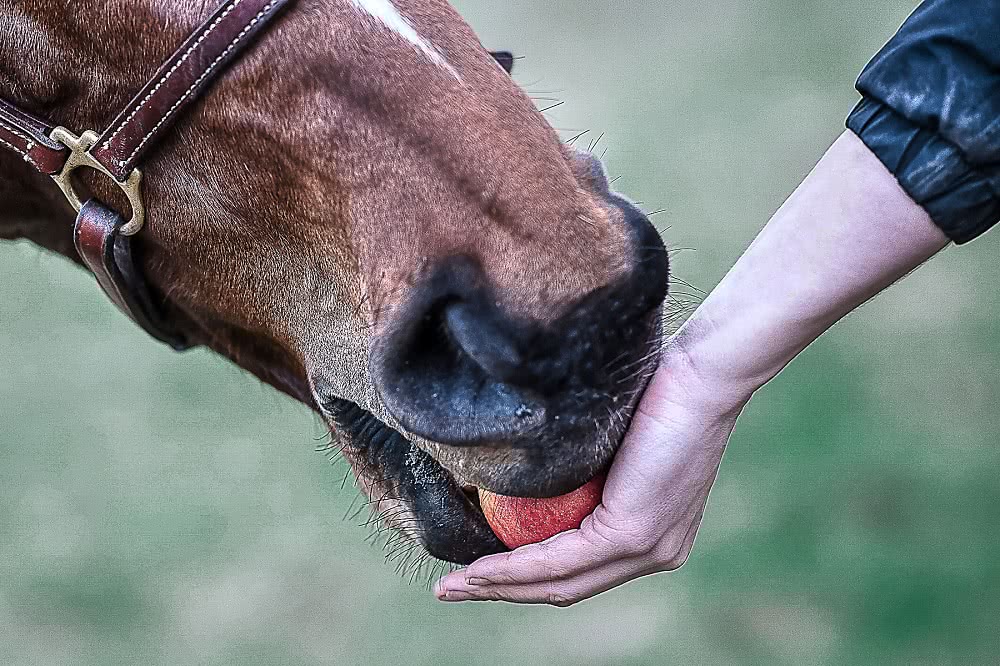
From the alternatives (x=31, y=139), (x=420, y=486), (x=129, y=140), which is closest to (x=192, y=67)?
(x=129, y=140)

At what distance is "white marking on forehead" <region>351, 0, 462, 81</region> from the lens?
3.82ft

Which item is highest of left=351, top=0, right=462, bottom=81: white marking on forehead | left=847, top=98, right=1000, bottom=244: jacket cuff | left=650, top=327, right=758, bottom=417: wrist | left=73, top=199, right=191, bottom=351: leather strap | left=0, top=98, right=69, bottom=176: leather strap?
left=847, top=98, right=1000, bottom=244: jacket cuff

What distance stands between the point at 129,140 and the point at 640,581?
96.3 inches

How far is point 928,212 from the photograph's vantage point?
0.96 m

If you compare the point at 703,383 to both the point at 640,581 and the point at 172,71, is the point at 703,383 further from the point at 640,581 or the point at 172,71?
the point at 640,581

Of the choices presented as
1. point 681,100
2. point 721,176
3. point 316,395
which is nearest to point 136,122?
point 316,395

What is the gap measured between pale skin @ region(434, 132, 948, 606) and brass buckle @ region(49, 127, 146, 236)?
1.88ft

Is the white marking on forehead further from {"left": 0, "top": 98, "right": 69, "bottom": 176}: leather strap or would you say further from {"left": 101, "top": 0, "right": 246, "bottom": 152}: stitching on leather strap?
{"left": 0, "top": 98, "right": 69, "bottom": 176}: leather strap

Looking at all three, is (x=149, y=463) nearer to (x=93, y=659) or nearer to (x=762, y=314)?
(x=93, y=659)

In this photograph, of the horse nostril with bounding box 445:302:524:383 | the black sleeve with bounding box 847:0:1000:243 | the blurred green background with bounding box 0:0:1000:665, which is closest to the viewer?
the black sleeve with bounding box 847:0:1000:243

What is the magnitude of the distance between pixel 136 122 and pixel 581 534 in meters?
0.63

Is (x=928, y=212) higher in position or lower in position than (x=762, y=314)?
higher

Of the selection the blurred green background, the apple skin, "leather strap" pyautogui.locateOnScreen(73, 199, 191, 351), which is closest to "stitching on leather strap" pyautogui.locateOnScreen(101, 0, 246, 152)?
"leather strap" pyautogui.locateOnScreen(73, 199, 191, 351)

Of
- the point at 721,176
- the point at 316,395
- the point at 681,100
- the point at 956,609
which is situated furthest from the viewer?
the point at 681,100
